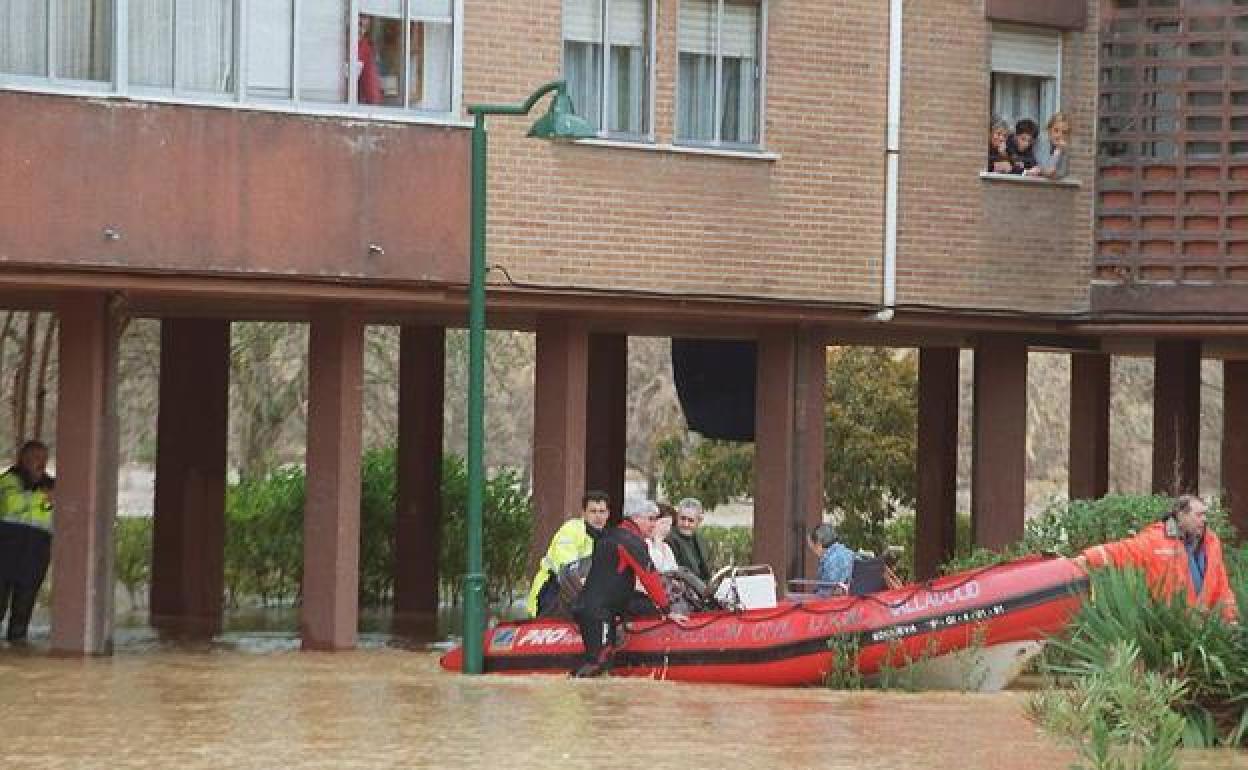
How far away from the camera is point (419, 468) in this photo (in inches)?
1375

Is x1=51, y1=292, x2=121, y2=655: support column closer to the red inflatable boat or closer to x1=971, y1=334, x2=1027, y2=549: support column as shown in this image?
the red inflatable boat

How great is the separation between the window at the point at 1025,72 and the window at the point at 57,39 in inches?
377

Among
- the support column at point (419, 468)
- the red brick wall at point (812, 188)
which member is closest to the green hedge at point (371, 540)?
the support column at point (419, 468)

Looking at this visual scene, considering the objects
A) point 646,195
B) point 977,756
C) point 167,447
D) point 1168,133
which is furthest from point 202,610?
point 977,756

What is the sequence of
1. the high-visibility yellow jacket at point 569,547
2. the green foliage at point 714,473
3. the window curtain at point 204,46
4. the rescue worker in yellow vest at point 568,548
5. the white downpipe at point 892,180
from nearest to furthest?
the rescue worker in yellow vest at point 568,548
the high-visibility yellow jacket at point 569,547
the window curtain at point 204,46
the white downpipe at point 892,180
the green foliage at point 714,473

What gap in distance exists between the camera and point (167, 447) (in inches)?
1330

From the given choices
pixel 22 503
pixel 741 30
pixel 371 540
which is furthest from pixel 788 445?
pixel 371 540

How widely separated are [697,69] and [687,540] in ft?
17.2

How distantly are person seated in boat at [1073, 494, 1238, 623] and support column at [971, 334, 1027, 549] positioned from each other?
398 inches

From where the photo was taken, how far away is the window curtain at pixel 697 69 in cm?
2831

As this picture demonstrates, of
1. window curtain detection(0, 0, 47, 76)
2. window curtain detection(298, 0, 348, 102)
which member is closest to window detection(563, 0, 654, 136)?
window curtain detection(298, 0, 348, 102)

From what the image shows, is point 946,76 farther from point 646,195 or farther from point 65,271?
point 65,271

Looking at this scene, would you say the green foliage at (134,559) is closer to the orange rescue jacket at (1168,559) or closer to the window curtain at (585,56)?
the window curtain at (585,56)

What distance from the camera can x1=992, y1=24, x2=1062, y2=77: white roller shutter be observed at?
30.3 metres
